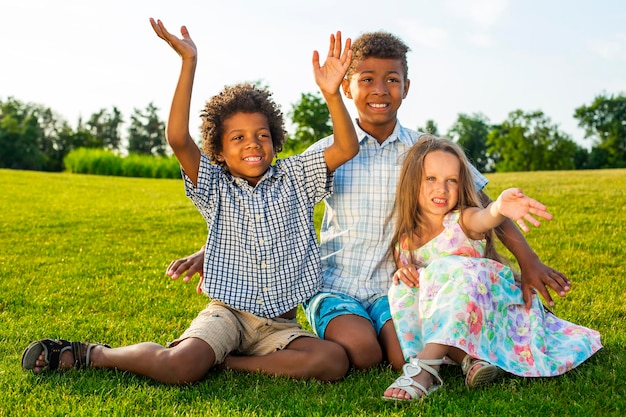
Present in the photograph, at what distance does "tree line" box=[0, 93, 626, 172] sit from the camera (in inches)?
1299

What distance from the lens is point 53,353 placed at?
10.6 feet

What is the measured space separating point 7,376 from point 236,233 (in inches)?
48.9

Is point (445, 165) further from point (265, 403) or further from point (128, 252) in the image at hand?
point (128, 252)

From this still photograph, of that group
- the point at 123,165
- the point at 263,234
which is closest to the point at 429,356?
the point at 263,234

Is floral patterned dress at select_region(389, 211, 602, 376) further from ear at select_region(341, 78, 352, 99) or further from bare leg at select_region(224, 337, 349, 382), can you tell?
ear at select_region(341, 78, 352, 99)

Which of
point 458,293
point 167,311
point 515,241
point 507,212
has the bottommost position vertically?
point 167,311

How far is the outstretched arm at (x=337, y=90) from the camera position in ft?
10.8

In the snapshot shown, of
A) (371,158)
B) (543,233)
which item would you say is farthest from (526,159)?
(371,158)

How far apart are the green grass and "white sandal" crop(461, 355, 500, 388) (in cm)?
5

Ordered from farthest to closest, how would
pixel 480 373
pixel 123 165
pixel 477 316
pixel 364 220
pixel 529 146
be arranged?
1. pixel 529 146
2. pixel 123 165
3. pixel 364 220
4. pixel 477 316
5. pixel 480 373

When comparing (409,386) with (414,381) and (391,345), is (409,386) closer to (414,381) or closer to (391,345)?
(414,381)

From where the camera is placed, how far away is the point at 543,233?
24.4ft

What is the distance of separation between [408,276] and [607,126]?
53.6m

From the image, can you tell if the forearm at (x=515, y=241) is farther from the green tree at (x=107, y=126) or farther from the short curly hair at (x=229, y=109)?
the green tree at (x=107, y=126)
